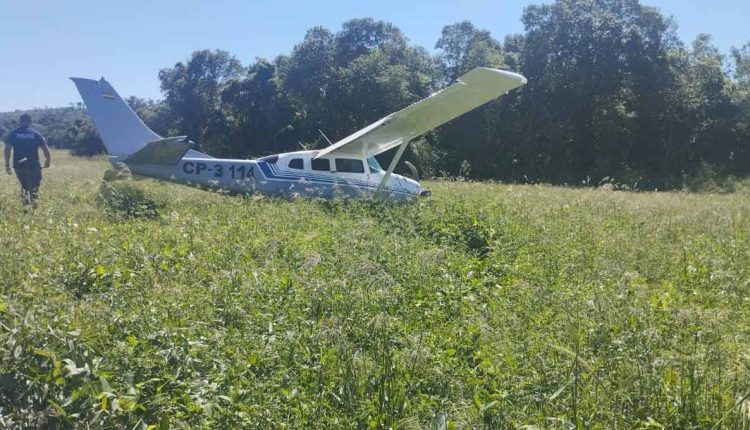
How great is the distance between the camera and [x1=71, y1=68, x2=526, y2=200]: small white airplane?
11.2 metres

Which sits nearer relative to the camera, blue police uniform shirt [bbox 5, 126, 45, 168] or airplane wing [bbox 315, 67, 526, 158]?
blue police uniform shirt [bbox 5, 126, 45, 168]

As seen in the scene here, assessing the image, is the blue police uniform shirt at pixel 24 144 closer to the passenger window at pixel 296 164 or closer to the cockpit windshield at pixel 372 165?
the passenger window at pixel 296 164

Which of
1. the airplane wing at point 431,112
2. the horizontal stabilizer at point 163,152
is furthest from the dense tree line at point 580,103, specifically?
the horizontal stabilizer at point 163,152

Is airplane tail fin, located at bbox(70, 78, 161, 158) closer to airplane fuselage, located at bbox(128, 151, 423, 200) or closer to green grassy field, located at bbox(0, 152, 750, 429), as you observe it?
airplane fuselage, located at bbox(128, 151, 423, 200)

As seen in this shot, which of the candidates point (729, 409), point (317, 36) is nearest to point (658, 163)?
point (317, 36)

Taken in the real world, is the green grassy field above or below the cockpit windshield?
below

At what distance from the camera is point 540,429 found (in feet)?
9.89

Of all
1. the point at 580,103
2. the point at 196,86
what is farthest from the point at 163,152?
the point at 196,86

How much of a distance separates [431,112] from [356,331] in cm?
841

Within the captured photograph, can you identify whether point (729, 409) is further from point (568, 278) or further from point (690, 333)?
point (568, 278)

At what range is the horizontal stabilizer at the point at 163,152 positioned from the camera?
1091 centimetres

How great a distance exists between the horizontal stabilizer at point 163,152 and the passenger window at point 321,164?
2.69 m

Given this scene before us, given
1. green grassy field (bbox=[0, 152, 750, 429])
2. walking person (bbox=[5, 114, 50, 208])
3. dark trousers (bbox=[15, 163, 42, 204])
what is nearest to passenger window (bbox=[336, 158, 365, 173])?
green grassy field (bbox=[0, 152, 750, 429])

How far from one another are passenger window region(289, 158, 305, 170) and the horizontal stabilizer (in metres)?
2.18
